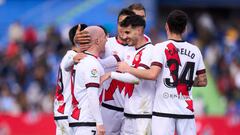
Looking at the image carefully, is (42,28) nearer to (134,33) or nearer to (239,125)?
(239,125)

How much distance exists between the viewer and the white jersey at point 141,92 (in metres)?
13.6

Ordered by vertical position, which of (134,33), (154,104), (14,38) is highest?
(14,38)

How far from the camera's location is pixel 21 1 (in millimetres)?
33625

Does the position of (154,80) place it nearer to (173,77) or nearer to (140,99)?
(173,77)

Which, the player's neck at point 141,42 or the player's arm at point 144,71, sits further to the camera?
the player's neck at point 141,42

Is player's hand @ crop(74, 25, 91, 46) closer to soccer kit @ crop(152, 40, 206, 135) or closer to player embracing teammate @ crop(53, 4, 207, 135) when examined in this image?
player embracing teammate @ crop(53, 4, 207, 135)

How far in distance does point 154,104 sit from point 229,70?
49.6 ft

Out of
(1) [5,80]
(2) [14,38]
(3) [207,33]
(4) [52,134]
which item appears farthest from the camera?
(3) [207,33]

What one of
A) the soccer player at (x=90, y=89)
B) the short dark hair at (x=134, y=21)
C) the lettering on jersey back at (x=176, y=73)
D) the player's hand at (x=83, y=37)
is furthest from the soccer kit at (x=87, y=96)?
the lettering on jersey back at (x=176, y=73)

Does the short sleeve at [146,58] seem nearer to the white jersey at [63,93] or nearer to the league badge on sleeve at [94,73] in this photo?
the league badge on sleeve at [94,73]

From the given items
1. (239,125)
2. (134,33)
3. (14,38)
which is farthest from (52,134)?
(134,33)

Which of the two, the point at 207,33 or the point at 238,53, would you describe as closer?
the point at 238,53

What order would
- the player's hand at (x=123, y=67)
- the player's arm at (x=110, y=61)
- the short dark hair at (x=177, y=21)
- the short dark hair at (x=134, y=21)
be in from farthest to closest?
the player's arm at (x=110, y=61) → the short dark hair at (x=134, y=21) → the player's hand at (x=123, y=67) → the short dark hair at (x=177, y=21)

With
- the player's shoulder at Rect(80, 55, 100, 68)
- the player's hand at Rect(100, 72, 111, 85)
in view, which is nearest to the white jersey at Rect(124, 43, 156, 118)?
the player's hand at Rect(100, 72, 111, 85)
